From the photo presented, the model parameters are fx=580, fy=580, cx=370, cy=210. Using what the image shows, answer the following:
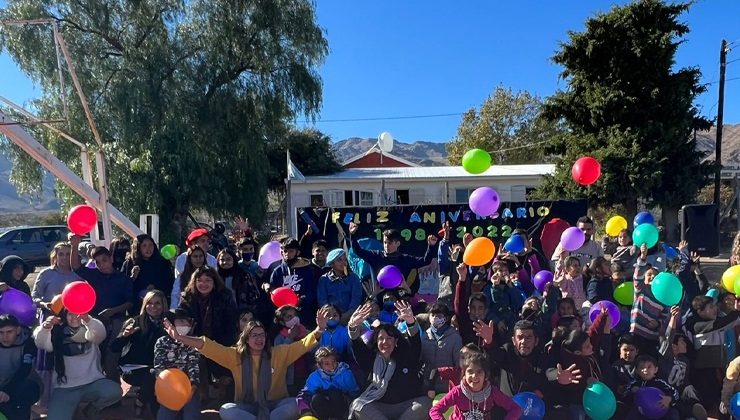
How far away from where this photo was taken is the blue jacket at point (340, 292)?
5.38 metres

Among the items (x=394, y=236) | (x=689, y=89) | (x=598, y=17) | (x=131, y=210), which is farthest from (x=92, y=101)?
(x=689, y=89)

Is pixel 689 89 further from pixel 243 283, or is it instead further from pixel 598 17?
pixel 243 283

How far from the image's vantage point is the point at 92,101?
14328mm

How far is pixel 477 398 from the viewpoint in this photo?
3545mm

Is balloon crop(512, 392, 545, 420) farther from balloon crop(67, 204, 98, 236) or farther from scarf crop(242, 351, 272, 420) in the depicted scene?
balloon crop(67, 204, 98, 236)

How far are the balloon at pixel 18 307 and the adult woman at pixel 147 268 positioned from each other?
3.20ft

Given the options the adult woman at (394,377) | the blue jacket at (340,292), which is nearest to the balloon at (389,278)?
the blue jacket at (340,292)

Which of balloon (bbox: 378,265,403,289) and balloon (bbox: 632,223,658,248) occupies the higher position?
balloon (bbox: 632,223,658,248)

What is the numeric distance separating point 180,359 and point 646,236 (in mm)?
4746

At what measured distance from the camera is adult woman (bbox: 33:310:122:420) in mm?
4281

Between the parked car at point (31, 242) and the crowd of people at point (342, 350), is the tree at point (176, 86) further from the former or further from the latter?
the crowd of people at point (342, 350)

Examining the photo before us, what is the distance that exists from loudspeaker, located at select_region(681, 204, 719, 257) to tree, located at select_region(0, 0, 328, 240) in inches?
411

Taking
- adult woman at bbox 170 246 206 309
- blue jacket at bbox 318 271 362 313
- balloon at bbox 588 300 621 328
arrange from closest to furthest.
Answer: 1. balloon at bbox 588 300 621 328
2. adult woman at bbox 170 246 206 309
3. blue jacket at bbox 318 271 362 313

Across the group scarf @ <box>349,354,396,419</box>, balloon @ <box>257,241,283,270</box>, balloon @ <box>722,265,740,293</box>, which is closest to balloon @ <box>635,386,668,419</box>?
balloon @ <box>722,265,740,293</box>
